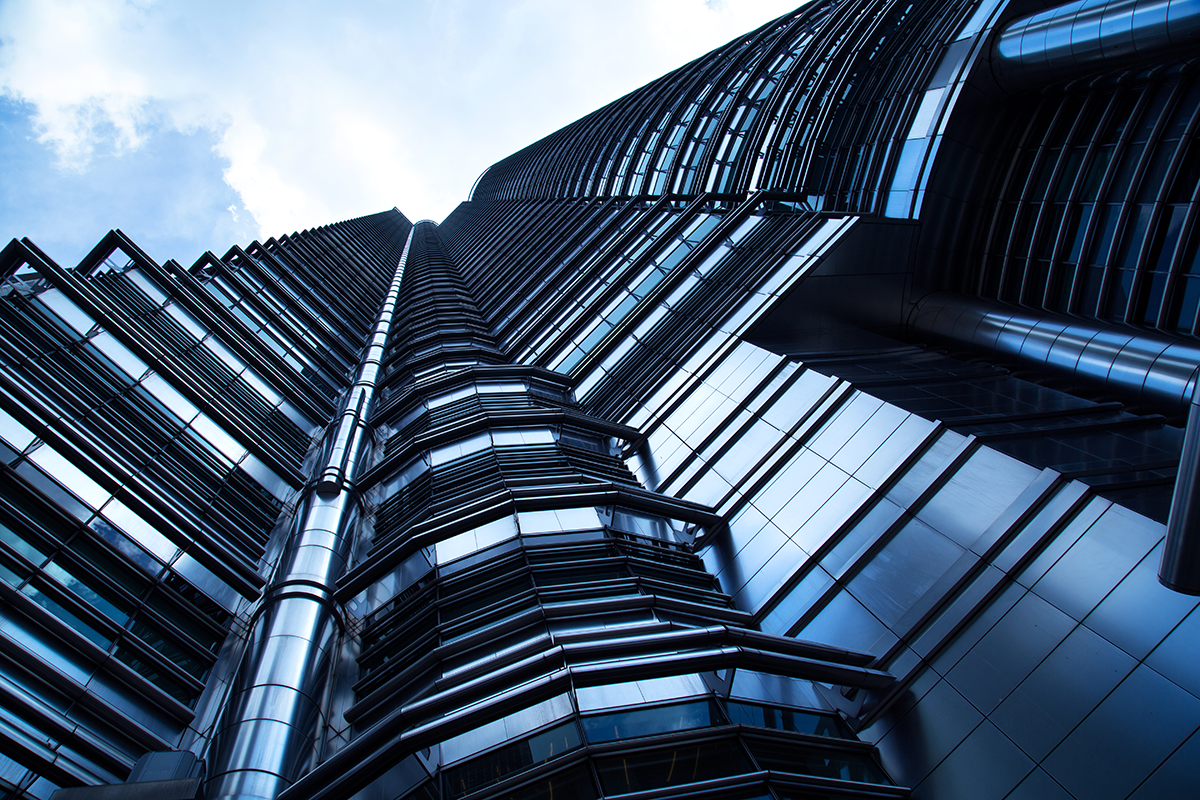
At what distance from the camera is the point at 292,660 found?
9.93m

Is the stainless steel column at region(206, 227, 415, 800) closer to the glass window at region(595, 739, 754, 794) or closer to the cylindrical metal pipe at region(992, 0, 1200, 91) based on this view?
the glass window at region(595, 739, 754, 794)

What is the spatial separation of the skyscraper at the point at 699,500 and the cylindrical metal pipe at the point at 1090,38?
110 millimetres

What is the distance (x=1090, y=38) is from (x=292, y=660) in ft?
78.6

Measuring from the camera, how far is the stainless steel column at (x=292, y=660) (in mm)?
8352

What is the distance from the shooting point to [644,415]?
696 inches

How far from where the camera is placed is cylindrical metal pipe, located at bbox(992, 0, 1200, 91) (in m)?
17.4

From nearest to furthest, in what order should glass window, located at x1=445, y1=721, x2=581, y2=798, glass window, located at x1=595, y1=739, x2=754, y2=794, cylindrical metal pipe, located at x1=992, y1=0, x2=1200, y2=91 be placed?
1. glass window, located at x1=595, y1=739, x2=754, y2=794
2. glass window, located at x1=445, y1=721, x2=581, y2=798
3. cylindrical metal pipe, located at x1=992, y1=0, x2=1200, y2=91

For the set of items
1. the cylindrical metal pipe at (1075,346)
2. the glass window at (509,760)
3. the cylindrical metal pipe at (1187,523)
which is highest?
the cylindrical metal pipe at (1075,346)

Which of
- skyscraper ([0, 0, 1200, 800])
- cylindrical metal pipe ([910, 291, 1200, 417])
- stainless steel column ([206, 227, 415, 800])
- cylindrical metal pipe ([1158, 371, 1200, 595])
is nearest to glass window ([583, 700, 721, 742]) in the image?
skyscraper ([0, 0, 1200, 800])

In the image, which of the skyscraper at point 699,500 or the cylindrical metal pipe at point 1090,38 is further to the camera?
the cylindrical metal pipe at point 1090,38

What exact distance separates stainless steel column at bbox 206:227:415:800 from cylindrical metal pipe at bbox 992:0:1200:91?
21.9 meters

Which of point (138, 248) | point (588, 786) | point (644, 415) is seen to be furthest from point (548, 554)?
point (138, 248)

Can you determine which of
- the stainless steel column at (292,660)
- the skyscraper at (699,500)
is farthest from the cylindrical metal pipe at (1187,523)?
the stainless steel column at (292,660)

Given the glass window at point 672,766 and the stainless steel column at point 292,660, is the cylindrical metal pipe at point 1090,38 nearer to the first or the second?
the glass window at point 672,766
